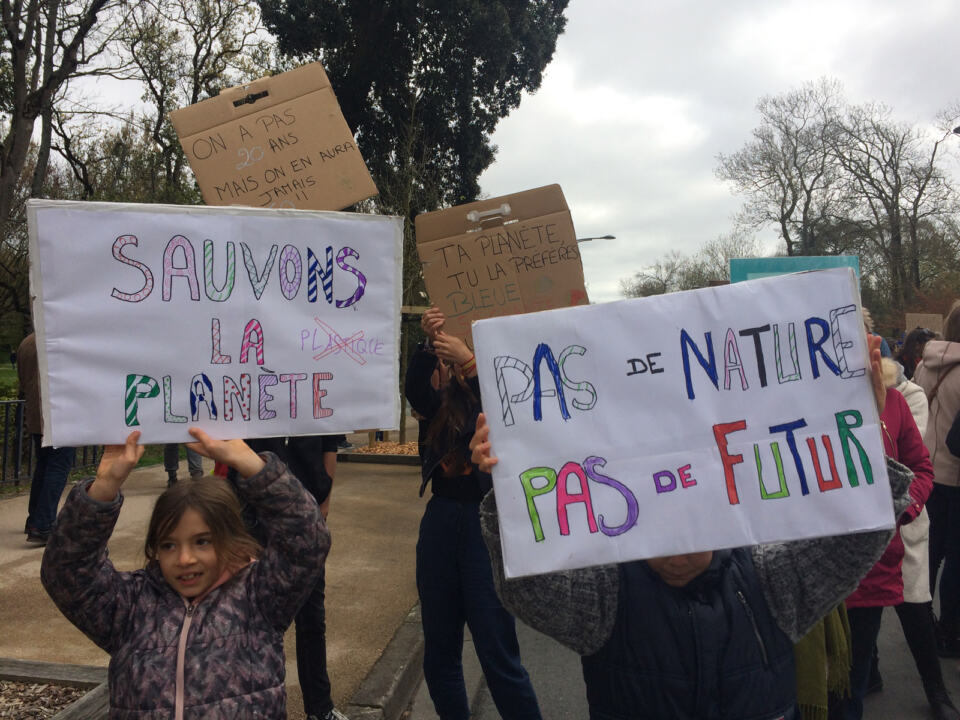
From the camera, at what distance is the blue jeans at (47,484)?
6.18 m

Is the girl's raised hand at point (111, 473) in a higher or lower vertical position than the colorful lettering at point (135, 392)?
lower

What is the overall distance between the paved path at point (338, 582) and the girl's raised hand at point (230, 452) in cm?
52

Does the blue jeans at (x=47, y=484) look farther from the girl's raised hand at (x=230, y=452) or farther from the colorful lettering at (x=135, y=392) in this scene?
the girl's raised hand at (x=230, y=452)

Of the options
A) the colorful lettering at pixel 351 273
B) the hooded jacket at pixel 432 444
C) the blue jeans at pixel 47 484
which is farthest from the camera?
the blue jeans at pixel 47 484

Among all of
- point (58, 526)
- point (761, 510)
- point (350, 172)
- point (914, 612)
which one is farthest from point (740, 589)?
point (914, 612)

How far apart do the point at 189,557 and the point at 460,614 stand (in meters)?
1.44

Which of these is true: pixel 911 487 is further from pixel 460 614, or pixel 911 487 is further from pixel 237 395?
pixel 237 395

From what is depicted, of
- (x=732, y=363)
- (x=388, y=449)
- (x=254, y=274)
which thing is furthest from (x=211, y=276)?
(x=388, y=449)

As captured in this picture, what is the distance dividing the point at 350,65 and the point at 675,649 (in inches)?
673

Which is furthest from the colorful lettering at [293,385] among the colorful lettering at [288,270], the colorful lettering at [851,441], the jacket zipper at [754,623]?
the colorful lettering at [851,441]

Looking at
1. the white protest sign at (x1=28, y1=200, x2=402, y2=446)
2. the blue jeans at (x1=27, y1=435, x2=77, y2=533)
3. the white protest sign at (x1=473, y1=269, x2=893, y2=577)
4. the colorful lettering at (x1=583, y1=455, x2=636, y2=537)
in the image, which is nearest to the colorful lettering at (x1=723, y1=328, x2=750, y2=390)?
the white protest sign at (x1=473, y1=269, x2=893, y2=577)

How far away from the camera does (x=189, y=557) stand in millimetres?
2049

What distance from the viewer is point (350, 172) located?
285cm

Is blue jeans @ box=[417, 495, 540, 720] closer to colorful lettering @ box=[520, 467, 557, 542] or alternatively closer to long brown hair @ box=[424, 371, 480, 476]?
long brown hair @ box=[424, 371, 480, 476]
